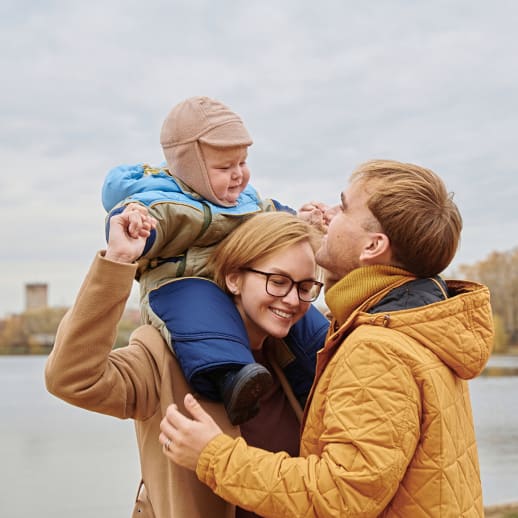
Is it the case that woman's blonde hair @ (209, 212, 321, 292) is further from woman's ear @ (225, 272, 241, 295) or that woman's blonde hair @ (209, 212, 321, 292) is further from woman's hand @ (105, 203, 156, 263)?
woman's hand @ (105, 203, 156, 263)

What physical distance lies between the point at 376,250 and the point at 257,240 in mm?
481

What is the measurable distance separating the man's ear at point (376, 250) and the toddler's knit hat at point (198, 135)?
0.65 metres

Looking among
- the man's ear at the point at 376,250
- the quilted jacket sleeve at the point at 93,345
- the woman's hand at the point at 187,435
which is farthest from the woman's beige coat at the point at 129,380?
the man's ear at the point at 376,250

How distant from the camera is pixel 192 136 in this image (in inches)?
111

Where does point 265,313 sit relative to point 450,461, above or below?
above

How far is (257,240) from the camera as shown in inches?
104

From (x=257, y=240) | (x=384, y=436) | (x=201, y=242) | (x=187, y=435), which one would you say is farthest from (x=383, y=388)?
(x=201, y=242)

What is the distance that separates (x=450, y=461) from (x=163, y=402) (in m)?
0.91

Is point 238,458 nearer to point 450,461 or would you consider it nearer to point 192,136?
point 450,461

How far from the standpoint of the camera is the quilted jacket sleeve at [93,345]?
2328 millimetres

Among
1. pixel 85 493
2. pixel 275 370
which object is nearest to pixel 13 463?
pixel 85 493

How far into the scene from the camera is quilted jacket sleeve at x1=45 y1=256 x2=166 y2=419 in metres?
2.33

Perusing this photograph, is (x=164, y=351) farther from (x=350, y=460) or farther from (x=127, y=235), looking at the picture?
(x=350, y=460)

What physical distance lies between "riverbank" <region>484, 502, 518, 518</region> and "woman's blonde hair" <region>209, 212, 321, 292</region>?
703cm
